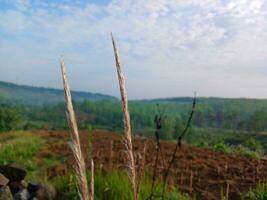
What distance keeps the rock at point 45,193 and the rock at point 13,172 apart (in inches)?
42.6

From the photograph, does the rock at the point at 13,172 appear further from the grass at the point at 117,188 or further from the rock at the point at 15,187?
the grass at the point at 117,188

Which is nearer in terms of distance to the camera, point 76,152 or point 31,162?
point 76,152

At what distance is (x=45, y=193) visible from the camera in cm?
702

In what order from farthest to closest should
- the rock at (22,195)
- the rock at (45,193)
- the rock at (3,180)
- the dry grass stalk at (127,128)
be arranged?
the rock at (3,180)
the rock at (22,195)
the rock at (45,193)
the dry grass stalk at (127,128)

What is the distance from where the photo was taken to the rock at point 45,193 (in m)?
7.01

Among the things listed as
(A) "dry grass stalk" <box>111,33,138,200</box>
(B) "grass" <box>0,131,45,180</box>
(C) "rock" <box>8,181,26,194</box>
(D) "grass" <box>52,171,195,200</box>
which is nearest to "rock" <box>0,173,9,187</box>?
(C) "rock" <box>8,181,26,194</box>

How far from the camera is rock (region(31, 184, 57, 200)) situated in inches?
276

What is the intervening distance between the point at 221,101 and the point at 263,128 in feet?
249

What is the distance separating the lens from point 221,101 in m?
152

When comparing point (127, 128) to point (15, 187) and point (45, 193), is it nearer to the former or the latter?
point (45, 193)

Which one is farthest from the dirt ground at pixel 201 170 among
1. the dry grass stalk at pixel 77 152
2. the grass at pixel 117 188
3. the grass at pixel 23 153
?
the dry grass stalk at pixel 77 152

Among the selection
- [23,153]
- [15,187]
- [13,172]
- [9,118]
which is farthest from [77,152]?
[9,118]

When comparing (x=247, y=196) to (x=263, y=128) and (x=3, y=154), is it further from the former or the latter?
(x=263, y=128)

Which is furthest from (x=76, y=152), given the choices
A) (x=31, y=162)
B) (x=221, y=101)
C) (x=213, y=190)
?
(x=221, y=101)
